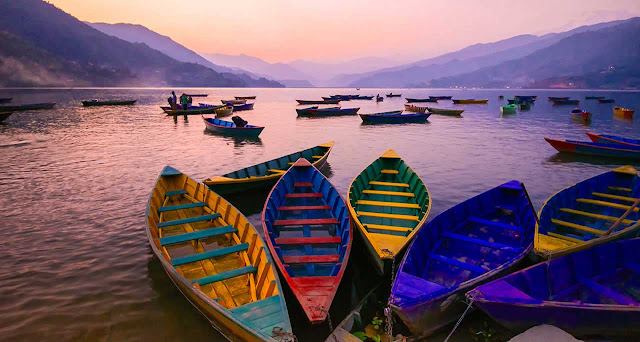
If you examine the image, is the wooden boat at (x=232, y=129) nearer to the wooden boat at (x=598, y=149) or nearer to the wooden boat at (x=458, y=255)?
the wooden boat at (x=458, y=255)

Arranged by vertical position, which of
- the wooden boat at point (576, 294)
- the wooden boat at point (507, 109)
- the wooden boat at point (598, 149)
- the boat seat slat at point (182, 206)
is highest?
the wooden boat at point (507, 109)

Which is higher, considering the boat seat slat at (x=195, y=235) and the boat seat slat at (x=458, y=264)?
the boat seat slat at (x=195, y=235)

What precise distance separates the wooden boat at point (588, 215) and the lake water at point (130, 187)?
248 cm

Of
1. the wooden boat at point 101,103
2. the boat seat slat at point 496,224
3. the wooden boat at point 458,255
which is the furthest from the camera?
the wooden boat at point 101,103

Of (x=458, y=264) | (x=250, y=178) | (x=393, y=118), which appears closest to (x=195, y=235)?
(x=250, y=178)

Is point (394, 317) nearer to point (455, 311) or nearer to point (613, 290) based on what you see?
point (455, 311)

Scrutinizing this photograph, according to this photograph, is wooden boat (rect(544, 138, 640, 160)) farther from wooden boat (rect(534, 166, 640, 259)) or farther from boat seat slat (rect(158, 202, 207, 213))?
boat seat slat (rect(158, 202, 207, 213))

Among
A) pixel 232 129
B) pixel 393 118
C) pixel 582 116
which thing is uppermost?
pixel 582 116

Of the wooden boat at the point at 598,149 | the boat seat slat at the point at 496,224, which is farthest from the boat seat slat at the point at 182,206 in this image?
the wooden boat at the point at 598,149

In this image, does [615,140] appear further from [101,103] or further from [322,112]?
[101,103]

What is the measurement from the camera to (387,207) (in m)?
11.1

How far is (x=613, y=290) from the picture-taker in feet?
23.0

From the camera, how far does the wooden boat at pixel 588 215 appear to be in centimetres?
782

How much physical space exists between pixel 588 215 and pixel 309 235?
30.1 feet
